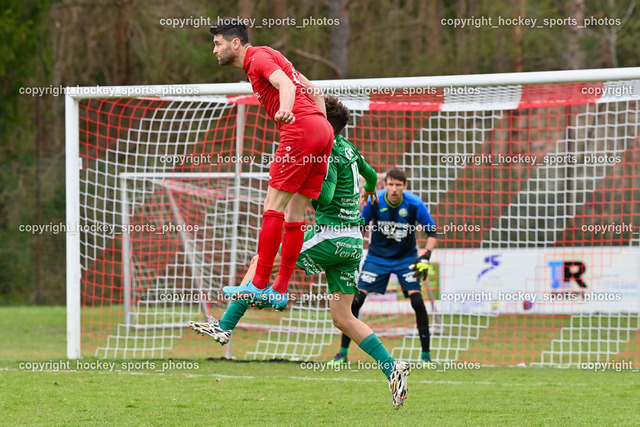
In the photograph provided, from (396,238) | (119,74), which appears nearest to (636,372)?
(396,238)

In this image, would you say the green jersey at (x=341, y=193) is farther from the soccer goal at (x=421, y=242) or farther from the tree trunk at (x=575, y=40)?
the tree trunk at (x=575, y=40)

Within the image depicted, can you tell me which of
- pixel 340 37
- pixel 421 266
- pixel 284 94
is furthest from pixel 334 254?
pixel 340 37

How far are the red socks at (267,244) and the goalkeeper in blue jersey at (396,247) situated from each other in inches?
153

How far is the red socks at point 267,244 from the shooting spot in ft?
18.2

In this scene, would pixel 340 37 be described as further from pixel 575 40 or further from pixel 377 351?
pixel 377 351

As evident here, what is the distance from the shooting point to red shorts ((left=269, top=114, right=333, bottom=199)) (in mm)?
5402

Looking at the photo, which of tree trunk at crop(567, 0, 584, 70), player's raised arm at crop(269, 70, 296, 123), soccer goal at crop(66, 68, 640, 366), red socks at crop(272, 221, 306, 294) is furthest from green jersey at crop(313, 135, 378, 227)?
tree trunk at crop(567, 0, 584, 70)

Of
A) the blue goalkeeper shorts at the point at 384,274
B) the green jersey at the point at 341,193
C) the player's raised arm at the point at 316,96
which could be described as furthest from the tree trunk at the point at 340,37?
the player's raised arm at the point at 316,96

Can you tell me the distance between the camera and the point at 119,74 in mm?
23047

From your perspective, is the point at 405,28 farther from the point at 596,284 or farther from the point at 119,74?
the point at 596,284

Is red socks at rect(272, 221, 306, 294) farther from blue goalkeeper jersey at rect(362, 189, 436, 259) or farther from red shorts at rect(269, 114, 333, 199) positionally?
blue goalkeeper jersey at rect(362, 189, 436, 259)

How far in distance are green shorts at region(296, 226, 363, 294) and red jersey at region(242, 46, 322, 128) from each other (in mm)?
904

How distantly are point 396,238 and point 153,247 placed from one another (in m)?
5.60

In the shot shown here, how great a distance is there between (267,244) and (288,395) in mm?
1963
